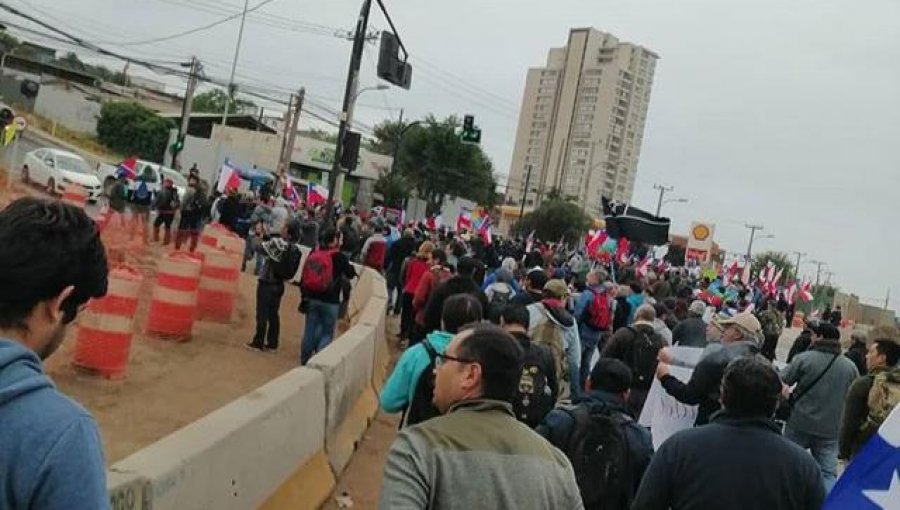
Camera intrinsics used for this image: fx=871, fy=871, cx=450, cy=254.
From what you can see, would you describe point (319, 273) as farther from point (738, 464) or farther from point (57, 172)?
point (57, 172)

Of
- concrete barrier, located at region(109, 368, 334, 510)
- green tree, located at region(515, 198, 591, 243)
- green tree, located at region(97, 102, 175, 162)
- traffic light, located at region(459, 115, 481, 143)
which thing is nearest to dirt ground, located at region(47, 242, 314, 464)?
concrete barrier, located at region(109, 368, 334, 510)

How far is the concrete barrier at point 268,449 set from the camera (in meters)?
3.60

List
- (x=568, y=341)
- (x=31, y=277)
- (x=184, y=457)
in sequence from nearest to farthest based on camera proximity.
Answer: (x=31, y=277) < (x=184, y=457) < (x=568, y=341)

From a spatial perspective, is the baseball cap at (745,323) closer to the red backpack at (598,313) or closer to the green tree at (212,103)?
the red backpack at (598,313)

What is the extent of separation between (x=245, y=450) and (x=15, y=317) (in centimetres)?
313

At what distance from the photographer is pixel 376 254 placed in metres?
16.4

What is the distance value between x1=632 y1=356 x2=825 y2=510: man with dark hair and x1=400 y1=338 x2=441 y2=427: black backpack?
53.8 inches

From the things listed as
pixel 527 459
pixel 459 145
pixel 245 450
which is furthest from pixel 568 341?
pixel 459 145

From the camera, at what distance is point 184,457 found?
Answer: 3818 millimetres

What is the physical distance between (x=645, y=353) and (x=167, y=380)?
538cm

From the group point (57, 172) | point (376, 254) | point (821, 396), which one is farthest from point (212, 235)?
point (57, 172)

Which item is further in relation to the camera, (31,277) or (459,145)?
(459,145)

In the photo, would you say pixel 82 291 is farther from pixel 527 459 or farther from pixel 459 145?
pixel 459 145

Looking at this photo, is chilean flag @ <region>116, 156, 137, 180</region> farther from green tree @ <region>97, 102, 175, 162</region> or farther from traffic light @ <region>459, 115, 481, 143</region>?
green tree @ <region>97, 102, 175, 162</region>
